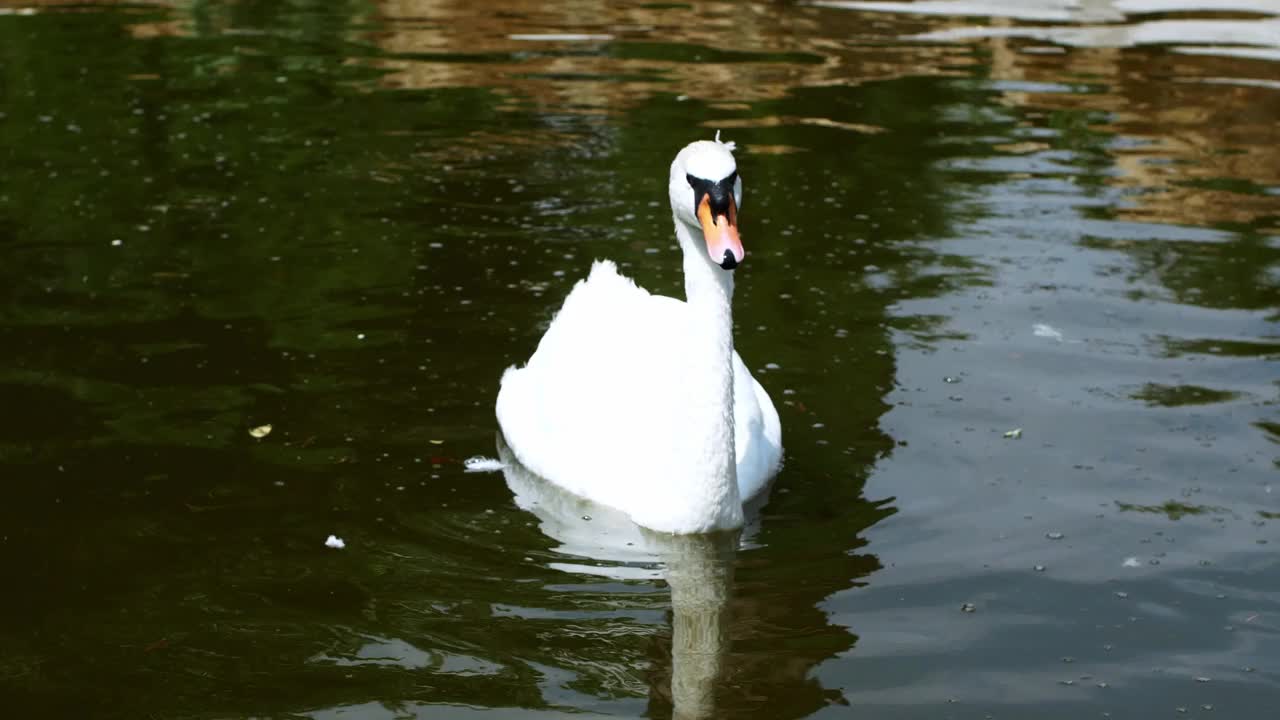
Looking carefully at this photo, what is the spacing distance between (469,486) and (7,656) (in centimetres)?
228

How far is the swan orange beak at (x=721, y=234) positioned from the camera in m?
6.34

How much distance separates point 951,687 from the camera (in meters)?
5.90

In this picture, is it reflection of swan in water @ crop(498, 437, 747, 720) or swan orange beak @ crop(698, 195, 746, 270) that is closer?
reflection of swan in water @ crop(498, 437, 747, 720)

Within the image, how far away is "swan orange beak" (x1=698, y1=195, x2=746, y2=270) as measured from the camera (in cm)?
634

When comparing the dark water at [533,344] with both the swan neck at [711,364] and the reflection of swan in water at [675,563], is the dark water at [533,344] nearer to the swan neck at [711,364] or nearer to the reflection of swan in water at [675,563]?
the reflection of swan in water at [675,563]

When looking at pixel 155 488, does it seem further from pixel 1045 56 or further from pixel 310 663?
pixel 1045 56

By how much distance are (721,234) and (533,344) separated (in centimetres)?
335

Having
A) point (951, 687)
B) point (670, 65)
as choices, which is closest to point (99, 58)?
point (670, 65)

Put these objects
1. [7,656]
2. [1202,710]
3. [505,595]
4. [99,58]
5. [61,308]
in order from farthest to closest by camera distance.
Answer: [99,58], [61,308], [505,595], [7,656], [1202,710]

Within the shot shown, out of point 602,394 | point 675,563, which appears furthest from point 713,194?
point 675,563

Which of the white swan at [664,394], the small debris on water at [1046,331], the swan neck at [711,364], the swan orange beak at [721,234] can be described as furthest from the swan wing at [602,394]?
the small debris on water at [1046,331]

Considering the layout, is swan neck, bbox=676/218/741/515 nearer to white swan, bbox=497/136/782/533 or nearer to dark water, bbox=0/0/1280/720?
white swan, bbox=497/136/782/533

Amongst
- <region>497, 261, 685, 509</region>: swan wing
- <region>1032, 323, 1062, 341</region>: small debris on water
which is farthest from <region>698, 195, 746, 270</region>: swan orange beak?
<region>1032, 323, 1062, 341</region>: small debris on water

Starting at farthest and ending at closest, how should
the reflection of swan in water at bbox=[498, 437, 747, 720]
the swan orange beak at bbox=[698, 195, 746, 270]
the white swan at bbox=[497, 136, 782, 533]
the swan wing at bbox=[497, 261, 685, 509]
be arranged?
1. the swan wing at bbox=[497, 261, 685, 509]
2. the white swan at bbox=[497, 136, 782, 533]
3. the swan orange beak at bbox=[698, 195, 746, 270]
4. the reflection of swan in water at bbox=[498, 437, 747, 720]
